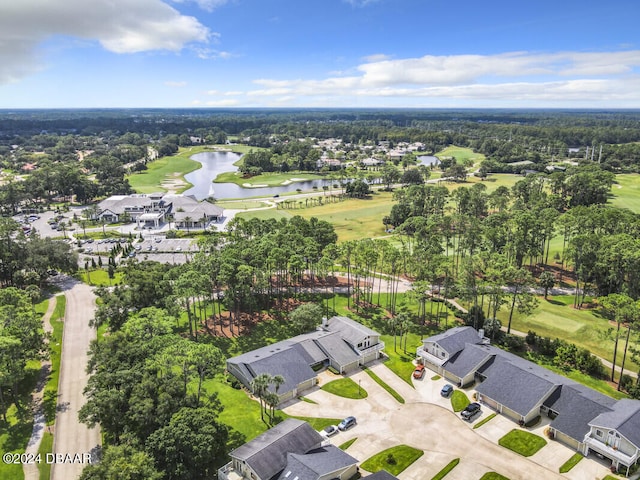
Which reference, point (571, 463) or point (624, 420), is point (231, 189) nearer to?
point (571, 463)

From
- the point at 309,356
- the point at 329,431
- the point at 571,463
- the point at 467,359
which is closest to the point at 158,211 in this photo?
the point at 309,356

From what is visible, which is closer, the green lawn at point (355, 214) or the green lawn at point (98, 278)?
the green lawn at point (98, 278)

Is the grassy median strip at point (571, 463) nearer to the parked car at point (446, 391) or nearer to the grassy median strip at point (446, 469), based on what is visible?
the grassy median strip at point (446, 469)

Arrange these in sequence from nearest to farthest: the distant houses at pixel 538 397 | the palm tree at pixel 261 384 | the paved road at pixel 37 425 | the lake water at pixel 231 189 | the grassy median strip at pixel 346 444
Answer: the paved road at pixel 37 425, the distant houses at pixel 538 397, the grassy median strip at pixel 346 444, the palm tree at pixel 261 384, the lake water at pixel 231 189

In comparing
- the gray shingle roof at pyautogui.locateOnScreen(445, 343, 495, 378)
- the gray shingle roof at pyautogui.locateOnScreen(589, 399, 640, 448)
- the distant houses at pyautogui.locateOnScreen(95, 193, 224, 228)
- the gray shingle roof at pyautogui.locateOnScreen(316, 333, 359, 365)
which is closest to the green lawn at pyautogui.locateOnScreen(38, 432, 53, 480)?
the gray shingle roof at pyautogui.locateOnScreen(316, 333, 359, 365)

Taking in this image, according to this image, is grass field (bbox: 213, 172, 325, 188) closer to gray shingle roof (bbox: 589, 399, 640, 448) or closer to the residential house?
the residential house

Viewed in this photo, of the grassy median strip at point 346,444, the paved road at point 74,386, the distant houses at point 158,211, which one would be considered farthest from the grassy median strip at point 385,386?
the distant houses at point 158,211

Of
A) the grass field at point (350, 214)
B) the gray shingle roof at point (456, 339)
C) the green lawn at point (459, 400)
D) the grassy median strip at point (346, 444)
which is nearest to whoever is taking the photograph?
the grassy median strip at point (346, 444)
